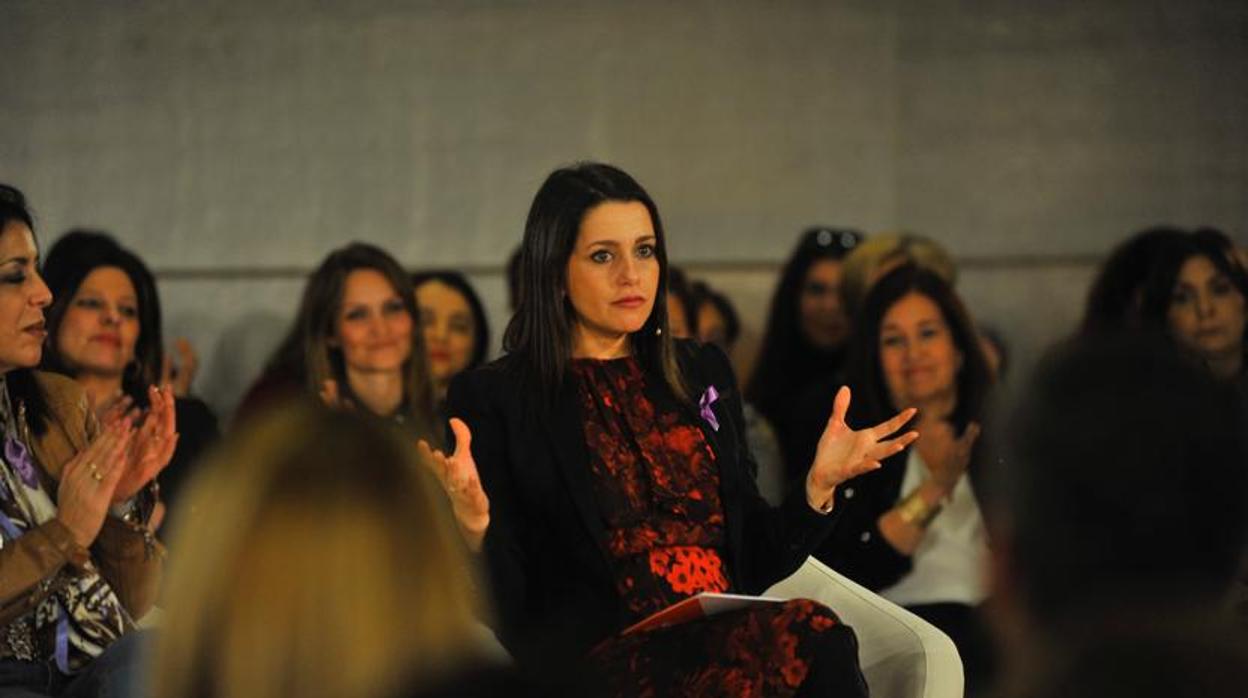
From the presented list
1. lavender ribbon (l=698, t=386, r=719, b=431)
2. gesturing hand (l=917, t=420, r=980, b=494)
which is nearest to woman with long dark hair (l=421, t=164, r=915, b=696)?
lavender ribbon (l=698, t=386, r=719, b=431)

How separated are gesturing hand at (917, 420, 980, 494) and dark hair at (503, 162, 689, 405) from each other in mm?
937

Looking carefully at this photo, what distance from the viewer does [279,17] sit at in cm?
554

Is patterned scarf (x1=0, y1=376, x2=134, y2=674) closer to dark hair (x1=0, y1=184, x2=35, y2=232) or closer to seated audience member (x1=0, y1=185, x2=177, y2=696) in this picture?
seated audience member (x1=0, y1=185, x2=177, y2=696)

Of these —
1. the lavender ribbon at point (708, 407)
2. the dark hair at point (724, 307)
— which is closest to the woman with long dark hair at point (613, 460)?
the lavender ribbon at point (708, 407)

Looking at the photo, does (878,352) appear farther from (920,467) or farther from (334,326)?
(334,326)

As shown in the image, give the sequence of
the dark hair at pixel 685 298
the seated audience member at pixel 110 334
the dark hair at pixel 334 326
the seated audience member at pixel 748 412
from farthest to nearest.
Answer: the dark hair at pixel 685 298
the dark hair at pixel 334 326
the seated audience member at pixel 748 412
the seated audience member at pixel 110 334

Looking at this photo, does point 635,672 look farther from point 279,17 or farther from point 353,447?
point 279,17

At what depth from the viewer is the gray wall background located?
5.37 metres

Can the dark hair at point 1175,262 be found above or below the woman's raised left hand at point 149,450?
above

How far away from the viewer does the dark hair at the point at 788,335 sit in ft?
15.7

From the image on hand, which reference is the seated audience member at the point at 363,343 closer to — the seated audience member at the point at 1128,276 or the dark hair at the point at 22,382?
the dark hair at the point at 22,382

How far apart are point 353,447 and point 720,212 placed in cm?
424

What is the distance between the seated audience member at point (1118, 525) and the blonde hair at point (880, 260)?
3226mm

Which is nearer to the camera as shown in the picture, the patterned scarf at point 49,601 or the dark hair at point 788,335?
the patterned scarf at point 49,601
